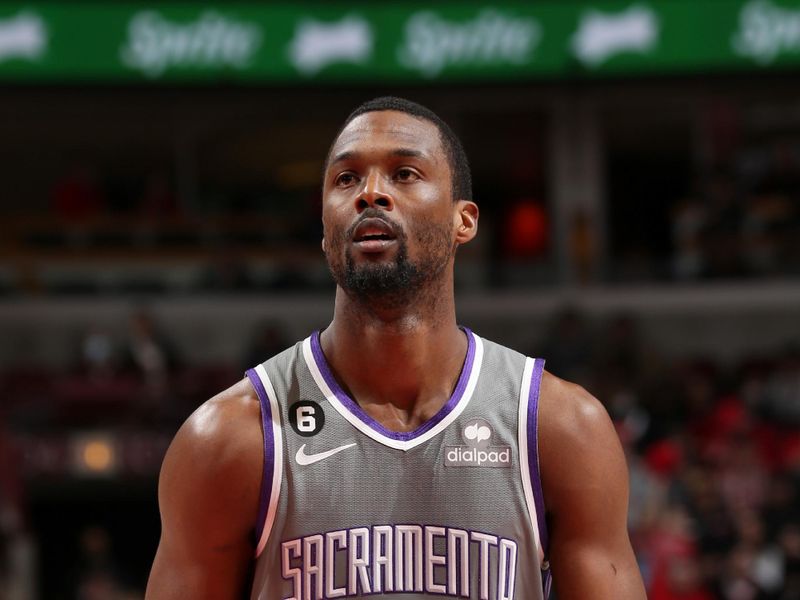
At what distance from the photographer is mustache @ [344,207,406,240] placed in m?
2.60

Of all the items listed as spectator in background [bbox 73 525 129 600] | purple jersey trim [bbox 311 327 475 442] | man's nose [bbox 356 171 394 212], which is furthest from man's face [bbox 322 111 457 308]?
spectator in background [bbox 73 525 129 600]

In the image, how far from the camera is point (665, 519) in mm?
9141

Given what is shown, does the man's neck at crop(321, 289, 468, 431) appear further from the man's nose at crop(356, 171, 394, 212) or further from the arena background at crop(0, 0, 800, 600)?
the arena background at crop(0, 0, 800, 600)

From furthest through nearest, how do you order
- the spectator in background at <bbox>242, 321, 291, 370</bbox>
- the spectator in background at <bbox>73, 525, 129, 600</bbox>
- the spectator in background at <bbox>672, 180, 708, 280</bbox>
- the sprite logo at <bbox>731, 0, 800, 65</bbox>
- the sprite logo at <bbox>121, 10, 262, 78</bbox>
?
the spectator in background at <bbox>672, 180, 708, 280</bbox> < the sprite logo at <bbox>121, 10, 262, 78</bbox> < the sprite logo at <bbox>731, 0, 800, 65</bbox> < the spectator in background at <bbox>242, 321, 291, 370</bbox> < the spectator in background at <bbox>73, 525, 129, 600</bbox>

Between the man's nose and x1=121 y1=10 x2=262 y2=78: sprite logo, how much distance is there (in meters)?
10.7

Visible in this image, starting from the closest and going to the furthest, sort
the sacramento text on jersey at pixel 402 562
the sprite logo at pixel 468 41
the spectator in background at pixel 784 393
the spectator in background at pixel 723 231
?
the sacramento text on jersey at pixel 402 562
the spectator in background at pixel 784 393
the sprite logo at pixel 468 41
the spectator in background at pixel 723 231

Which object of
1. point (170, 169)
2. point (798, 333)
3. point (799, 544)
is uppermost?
point (170, 169)

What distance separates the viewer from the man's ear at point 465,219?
9.12 feet

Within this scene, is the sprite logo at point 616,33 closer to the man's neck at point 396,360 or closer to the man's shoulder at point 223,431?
the man's neck at point 396,360

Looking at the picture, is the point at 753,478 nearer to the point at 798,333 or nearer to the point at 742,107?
the point at 798,333

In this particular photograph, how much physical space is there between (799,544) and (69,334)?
322 inches

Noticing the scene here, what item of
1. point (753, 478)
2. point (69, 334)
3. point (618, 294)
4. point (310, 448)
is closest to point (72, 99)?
point (69, 334)

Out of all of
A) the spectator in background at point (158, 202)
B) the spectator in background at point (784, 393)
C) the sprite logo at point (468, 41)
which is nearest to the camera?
the spectator in background at point (784, 393)

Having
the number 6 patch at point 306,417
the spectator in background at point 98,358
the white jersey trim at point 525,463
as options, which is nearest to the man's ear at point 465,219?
the white jersey trim at point 525,463
